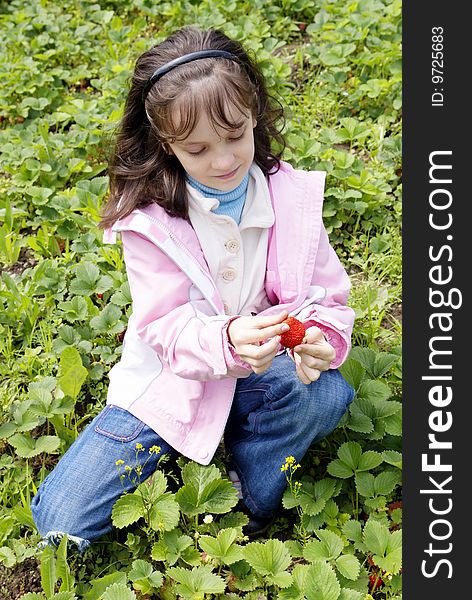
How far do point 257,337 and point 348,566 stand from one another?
0.60 meters

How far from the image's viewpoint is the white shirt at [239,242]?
2184 millimetres

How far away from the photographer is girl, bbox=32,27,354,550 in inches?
80.7

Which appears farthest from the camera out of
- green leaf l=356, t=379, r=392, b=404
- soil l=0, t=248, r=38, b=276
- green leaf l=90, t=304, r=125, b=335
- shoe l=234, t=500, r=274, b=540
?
soil l=0, t=248, r=38, b=276

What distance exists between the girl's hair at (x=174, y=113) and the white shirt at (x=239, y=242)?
47 mm

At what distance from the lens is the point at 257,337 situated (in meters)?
1.93

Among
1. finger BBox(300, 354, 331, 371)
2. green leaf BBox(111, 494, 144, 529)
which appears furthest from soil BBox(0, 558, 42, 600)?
finger BBox(300, 354, 331, 371)

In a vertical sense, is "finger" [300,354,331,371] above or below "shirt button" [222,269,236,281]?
below

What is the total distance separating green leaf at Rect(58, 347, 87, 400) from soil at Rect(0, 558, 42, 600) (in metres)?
0.49

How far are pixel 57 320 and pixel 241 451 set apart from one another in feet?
2.81

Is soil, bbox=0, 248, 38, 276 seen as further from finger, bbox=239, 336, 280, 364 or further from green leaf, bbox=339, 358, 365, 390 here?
finger, bbox=239, 336, 280, 364

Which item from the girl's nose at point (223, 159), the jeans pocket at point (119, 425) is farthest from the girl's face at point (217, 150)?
the jeans pocket at point (119, 425)

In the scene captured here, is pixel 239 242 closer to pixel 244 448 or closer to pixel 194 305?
pixel 194 305

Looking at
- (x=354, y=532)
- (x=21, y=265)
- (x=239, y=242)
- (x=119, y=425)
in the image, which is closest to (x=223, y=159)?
(x=239, y=242)

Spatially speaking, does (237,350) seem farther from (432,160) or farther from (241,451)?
(432,160)
